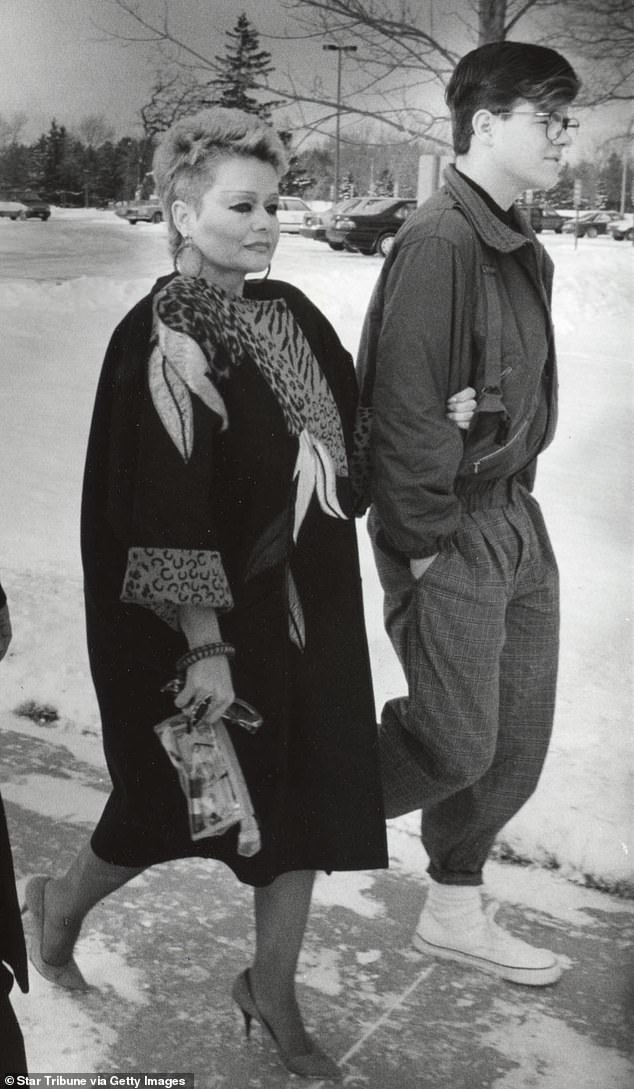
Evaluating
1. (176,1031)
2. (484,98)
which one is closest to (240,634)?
(176,1031)

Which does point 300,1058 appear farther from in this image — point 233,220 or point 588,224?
point 588,224

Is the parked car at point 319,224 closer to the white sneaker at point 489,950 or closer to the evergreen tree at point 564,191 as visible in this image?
the evergreen tree at point 564,191

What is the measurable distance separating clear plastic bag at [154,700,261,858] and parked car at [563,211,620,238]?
4.08 ft

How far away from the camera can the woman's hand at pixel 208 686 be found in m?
2.03

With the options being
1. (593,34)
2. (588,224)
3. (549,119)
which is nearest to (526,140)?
(549,119)

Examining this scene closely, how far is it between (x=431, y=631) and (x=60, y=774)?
3.85ft

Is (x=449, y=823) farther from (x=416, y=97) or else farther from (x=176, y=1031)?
(x=416, y=97)

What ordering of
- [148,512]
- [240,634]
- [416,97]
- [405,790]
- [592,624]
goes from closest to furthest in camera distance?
[148,512] < [240,634] < [405,790] < [416,97] < [592,624]

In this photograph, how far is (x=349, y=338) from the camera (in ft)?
8.56

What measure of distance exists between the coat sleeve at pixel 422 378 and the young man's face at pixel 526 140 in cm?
20

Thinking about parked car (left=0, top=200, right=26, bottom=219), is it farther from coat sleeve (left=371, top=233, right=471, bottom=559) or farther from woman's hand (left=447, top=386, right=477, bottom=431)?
woman's hand (left=447, top=386, right=477, bottom=431)

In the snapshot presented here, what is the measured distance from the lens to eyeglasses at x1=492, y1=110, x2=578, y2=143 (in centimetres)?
231

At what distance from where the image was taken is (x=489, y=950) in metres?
2.54

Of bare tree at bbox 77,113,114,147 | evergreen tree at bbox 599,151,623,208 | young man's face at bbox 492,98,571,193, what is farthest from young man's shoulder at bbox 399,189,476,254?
bare tree at bbox 77,113,114,147
